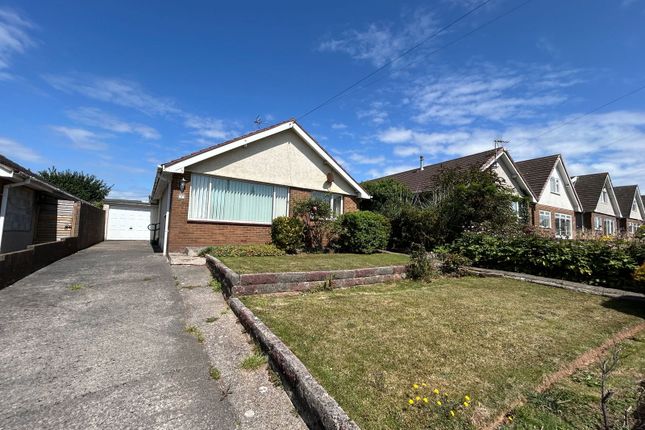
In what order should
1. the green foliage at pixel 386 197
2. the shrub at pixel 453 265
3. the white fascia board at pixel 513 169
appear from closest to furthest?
the shrub at pixel 453 265 < the green foliage at pixel 386 197 < the white fascia board at pixel 513 169

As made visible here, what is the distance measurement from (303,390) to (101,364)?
7.44ft

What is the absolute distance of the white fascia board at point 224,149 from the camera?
33.0 feet

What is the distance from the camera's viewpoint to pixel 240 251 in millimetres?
9789

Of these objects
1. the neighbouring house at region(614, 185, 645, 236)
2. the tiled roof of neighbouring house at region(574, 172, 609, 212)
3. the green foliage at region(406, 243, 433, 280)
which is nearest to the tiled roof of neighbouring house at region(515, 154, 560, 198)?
the tiled roof of neighbouring house at region(574, 172, 609, 212)

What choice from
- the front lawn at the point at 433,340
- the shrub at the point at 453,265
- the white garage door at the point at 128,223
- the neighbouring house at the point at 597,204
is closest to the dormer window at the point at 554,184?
the neighbouring house at the point at 597,204

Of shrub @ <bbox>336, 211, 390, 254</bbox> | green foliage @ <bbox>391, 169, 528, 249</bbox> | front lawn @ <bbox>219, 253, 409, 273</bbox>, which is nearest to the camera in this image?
front lawn @ <bbox>219, 253, 409, 273</bbox>

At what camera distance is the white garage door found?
71.8 ft

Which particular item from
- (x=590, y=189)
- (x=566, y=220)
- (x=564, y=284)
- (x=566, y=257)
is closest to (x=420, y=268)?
(x=564, y=284)

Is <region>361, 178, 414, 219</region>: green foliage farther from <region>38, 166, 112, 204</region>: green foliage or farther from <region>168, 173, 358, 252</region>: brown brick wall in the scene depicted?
<region>38, 166, 112, 204</region>: green foliage

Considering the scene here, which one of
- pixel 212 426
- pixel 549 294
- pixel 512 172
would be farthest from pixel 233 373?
pixel 512 172

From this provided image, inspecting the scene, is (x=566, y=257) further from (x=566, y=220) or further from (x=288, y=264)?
(x=566, y=220)

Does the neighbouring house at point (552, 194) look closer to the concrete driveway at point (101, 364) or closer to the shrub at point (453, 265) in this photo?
the shrub at point (453, 265)

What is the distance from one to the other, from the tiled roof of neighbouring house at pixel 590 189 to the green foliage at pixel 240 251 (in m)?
29.5

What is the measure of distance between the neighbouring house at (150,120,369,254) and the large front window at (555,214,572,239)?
1860 centimetres
